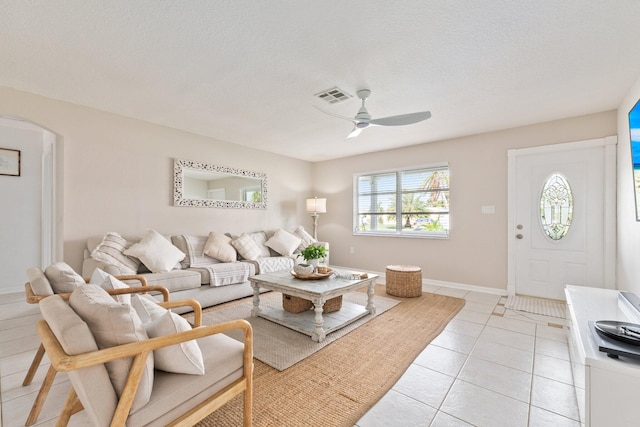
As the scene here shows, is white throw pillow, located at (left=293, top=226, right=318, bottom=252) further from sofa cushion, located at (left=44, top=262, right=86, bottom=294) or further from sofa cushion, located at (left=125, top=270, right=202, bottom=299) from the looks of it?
sofa cushion, located at (left=44, top=262, right=86, bottom=294)

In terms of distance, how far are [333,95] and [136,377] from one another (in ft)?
9.09

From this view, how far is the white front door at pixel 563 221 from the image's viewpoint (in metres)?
3.38

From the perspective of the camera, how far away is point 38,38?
2.07 metres

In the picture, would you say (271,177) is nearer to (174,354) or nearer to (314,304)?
(314,304)

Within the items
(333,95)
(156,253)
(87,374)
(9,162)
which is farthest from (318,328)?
(9,162)

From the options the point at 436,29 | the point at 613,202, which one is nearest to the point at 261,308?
the point at 436,29

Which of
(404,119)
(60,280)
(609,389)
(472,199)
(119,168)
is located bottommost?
(609,389)

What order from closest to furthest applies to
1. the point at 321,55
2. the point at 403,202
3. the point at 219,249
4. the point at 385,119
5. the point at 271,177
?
the point at 321,55, the point at 385,119, the point at 219,249, the point at 403,202, the point at 271,177

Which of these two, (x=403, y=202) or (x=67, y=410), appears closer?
(x=67, y=410)

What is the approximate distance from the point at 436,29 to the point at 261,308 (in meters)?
3.12

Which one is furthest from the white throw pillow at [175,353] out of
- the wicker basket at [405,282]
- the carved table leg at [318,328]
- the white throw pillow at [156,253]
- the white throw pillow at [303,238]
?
the white throw pillow at [303,238]

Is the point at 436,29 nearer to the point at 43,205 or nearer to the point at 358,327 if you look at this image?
the point at 358,327

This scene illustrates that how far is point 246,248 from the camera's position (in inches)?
170

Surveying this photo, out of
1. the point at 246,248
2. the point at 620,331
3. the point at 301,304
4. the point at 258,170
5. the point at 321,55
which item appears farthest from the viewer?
the point at 258,170
